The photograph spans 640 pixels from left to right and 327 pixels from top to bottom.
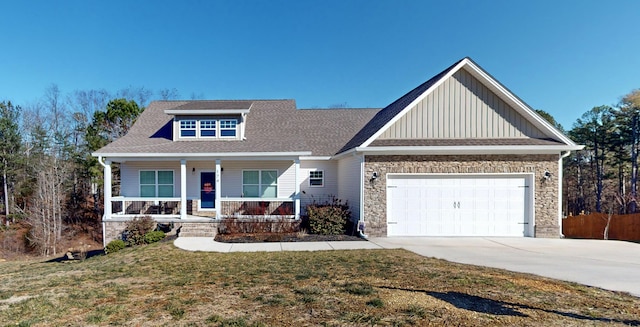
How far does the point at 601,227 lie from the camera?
1569 cm

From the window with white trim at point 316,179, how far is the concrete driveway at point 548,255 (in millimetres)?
5601

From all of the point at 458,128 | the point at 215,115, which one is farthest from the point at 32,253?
the point at 458,128

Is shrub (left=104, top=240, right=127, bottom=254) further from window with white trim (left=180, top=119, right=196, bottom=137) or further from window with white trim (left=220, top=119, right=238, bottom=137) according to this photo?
window with white trim (left=220, top=119, right=238, bottom=137)

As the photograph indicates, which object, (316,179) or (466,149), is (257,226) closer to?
(316,179)

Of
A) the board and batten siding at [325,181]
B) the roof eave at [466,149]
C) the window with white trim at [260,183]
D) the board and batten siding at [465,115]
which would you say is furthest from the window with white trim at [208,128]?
the board and batten siding at [465,115]

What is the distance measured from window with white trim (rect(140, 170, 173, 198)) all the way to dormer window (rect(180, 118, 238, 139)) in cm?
217

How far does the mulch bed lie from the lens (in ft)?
37.4

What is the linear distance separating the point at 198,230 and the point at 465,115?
11080mm

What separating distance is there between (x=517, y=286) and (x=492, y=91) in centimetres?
857

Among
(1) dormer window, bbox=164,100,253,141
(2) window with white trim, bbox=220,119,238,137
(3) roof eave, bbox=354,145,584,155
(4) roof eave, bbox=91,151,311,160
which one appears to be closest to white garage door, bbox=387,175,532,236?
(3) roof eave, bbox=354,145,584,155

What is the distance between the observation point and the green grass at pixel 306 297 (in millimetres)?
4461

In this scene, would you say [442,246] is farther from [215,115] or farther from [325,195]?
[215,115]

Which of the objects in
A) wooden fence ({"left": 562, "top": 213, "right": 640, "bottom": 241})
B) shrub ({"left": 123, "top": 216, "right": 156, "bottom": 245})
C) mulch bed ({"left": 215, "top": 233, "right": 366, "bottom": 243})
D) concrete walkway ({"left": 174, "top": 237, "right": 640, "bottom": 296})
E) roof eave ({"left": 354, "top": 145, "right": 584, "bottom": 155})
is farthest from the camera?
wooden fence ({"left": 562, "top": 213, "right": 640, "bottom": 241})

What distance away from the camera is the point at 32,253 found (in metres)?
19.2
